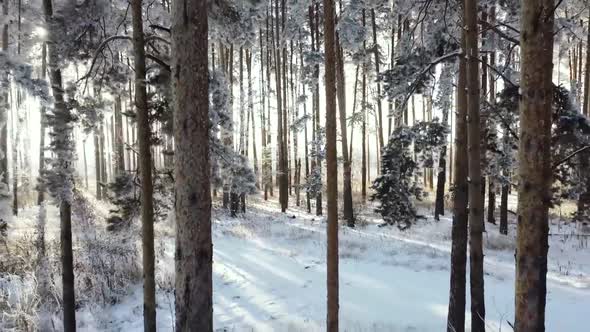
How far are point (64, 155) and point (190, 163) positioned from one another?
5.19m

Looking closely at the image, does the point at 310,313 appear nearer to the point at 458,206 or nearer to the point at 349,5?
the point at 458,206

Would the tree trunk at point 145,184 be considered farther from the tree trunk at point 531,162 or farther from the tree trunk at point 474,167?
the tree trunk at point 531,162

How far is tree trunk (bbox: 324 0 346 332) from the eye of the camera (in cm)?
641

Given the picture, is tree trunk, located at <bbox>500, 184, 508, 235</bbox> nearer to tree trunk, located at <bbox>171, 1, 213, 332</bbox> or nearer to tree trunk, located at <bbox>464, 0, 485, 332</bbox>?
tree trunk, located at <bbox>464, 0, 485, 332</bbox>

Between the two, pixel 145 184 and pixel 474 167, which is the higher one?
pixel 474 167

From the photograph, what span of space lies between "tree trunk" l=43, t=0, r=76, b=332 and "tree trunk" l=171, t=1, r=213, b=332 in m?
4.89

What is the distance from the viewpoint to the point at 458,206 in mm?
6832

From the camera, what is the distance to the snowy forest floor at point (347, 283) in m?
7.99

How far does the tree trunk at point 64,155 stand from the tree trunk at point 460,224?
6730 millimetres

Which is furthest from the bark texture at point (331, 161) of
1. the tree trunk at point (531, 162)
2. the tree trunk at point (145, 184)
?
the tree trunk at point (531, 162)

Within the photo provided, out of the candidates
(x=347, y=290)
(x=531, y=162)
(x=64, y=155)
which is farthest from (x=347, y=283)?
(x=531, y=162)

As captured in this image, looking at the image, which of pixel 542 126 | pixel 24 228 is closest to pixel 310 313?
pixel 542 126

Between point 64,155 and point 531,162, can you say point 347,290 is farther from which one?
point 531,162

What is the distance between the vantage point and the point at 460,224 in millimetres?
6801
